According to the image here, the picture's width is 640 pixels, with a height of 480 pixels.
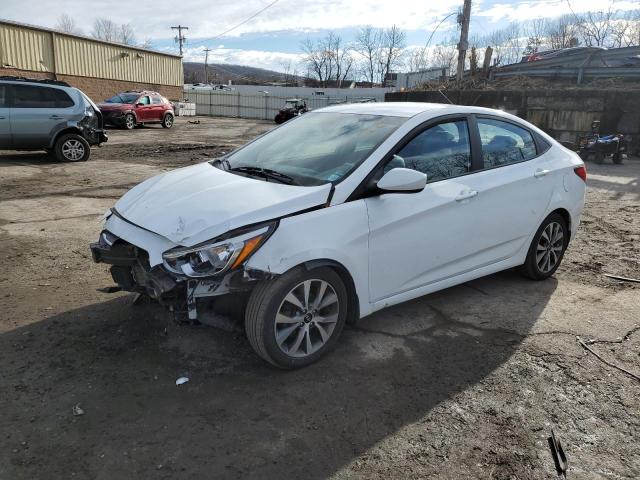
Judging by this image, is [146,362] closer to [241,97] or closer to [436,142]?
[436,142]

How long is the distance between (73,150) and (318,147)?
33.9ft

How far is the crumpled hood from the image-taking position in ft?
10.1

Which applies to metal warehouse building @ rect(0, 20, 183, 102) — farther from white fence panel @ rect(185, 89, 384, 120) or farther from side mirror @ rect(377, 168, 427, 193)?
side mirror @ rect(377, 168, 427, 193)

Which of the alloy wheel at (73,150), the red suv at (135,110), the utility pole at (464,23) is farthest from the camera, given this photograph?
the red suv at (135,110)

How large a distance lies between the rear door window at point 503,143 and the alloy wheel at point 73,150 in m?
10.8

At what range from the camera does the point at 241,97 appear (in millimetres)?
39812

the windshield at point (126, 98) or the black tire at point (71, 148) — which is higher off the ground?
the windshield at point (126, 98)

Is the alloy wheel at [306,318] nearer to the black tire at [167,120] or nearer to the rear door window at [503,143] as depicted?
the rear door window at [503,143]

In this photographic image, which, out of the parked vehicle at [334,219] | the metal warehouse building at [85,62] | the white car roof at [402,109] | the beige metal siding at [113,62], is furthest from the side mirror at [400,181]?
the beige metal siding at [113,62]

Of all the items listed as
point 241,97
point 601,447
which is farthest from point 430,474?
point 241,97

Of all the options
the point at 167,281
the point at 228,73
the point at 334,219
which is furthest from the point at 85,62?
the point at 228,73

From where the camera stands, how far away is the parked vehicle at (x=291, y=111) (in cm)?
2895

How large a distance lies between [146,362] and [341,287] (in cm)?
139

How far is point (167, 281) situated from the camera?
3092mm
